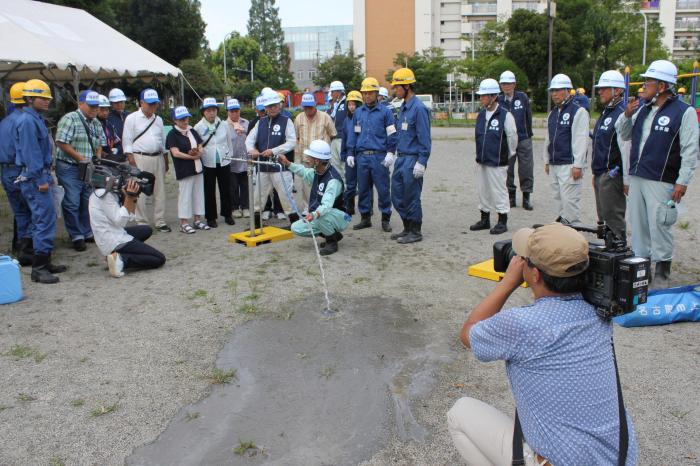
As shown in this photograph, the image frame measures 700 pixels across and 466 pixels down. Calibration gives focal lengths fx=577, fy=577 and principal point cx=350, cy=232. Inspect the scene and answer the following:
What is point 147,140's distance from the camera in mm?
8500

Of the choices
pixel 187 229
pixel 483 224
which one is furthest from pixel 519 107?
pixel 187 229

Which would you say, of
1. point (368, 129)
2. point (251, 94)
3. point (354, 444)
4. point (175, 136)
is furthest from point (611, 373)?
point (251, 94)

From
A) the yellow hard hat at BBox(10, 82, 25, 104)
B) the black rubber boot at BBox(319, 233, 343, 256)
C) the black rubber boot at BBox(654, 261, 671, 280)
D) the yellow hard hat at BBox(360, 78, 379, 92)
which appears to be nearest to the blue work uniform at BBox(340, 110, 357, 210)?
the yellow hard hat at BBox(360, 78, 379, 92)

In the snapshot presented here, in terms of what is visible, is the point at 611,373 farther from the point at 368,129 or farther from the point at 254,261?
the point at 368,129

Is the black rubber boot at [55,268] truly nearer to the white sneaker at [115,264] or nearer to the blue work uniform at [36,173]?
the blue work uniform at [36,173]

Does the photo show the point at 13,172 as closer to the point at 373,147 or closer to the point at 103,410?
the point at 103,410

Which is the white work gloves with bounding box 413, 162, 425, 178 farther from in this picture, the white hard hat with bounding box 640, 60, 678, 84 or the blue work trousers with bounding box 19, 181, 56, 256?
the blue work trousers with bounding box 19, 181, 56, 256

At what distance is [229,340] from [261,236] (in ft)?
10.9

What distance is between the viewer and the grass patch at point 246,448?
10.5ft

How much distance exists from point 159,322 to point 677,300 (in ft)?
14.5

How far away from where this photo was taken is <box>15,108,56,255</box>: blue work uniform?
618cm

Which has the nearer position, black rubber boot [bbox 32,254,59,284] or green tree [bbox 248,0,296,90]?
black rubber boot [bbox 32,254,59,284]

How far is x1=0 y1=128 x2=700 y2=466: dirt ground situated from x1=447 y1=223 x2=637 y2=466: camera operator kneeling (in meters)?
1.10

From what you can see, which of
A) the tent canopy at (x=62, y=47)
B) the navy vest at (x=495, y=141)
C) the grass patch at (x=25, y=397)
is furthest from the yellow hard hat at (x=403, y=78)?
the grass patch at (x=25, y=397)
